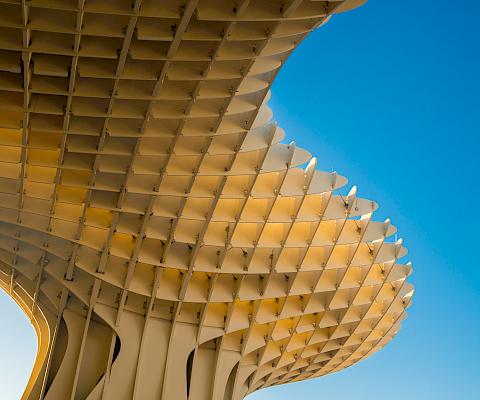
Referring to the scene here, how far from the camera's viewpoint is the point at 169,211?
3491cm

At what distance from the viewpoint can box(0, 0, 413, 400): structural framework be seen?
83.6ft

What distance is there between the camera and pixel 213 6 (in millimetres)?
24047

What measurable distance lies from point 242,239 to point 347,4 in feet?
53.3

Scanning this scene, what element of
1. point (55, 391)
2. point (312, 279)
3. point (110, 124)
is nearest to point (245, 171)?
point (110, 124)

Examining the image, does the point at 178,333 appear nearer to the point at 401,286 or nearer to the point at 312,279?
the point at 312,279

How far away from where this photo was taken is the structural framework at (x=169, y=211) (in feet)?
83.6

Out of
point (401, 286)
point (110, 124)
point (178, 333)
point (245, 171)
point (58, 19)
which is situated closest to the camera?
point (58, 19)

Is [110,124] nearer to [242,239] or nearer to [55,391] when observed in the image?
[242,239]

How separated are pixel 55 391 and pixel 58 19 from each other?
68.2 feet

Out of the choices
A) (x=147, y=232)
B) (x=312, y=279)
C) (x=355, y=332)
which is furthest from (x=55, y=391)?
(x=355, y=332)

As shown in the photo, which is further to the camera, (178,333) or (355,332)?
(355,332)

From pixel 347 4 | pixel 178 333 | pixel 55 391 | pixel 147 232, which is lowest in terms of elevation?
pixel 55 391

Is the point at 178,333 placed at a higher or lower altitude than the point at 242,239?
lower

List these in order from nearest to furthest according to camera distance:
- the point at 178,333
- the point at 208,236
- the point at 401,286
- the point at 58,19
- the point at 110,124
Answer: the point at 58,19
the point at 110,124
the point at 208,236
the point at 178,333
the point at 401,286
